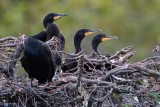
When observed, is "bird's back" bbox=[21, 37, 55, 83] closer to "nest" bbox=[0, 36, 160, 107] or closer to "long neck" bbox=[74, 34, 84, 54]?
"nest" bbox=[0, 36, 160, 107]

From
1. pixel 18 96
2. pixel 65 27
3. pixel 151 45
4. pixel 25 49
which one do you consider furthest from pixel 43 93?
pixel 151 45

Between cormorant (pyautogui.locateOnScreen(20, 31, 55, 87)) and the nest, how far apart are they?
11cm

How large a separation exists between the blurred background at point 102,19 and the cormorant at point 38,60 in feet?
20.6

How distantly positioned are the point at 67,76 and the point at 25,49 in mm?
483

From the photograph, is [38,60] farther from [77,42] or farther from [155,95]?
[77,42]

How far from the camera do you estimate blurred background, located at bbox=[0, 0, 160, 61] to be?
14258 millimetres

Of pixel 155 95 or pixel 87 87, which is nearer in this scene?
pixel 155 95

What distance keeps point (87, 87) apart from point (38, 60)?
3.04 ft

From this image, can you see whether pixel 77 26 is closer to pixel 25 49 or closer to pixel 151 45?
pixel 151 45

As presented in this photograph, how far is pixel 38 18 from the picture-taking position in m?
15.5

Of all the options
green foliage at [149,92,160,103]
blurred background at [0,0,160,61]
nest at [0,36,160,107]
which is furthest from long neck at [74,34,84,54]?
blurred background at [0,0,160,61]

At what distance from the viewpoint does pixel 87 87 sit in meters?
6.38

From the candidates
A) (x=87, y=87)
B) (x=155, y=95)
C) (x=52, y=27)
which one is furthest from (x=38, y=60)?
(x=52, y=27)

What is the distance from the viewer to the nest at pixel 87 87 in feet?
20.3
